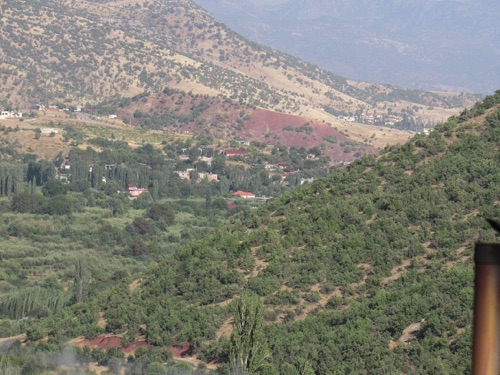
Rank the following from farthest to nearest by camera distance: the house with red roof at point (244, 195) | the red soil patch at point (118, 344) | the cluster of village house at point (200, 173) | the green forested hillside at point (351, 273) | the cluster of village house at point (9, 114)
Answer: the cluster of village house at point (9, 114), the house with red roof at point (244, 195), the cluster of village house at point (200, 173), the red soil patch at point (118, 344), the green forested hillside at point (351, 273)

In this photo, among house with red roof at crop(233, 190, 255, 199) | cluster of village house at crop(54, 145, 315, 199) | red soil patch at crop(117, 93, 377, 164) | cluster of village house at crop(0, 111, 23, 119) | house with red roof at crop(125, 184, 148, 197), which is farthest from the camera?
red soil patch at crop(117, 93, 377, 164)

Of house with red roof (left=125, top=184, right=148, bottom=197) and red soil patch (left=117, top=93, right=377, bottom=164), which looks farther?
red soil patch (left=117, top=93, right=377, bottom=164)

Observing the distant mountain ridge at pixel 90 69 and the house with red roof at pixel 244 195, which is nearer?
the house with red roof at pixel 244 195

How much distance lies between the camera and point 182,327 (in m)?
31.1

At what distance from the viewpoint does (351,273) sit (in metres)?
32.0

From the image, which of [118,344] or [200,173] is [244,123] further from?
[118,344]

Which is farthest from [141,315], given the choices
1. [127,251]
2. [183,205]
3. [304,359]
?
[183,205]

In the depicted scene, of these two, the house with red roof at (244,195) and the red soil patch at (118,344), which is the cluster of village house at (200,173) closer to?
the house with red roof at (244,195)

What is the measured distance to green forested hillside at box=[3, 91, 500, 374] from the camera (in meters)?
25.6

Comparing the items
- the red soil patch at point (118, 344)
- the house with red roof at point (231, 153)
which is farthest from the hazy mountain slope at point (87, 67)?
the red soil patch at point (118, 344)

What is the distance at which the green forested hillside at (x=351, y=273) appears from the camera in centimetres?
2561

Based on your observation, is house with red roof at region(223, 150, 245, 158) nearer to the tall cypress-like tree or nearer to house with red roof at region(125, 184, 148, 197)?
house with red roof at region(125, 184, 148, 197)

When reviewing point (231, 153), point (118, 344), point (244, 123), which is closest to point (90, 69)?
point (244, 123)

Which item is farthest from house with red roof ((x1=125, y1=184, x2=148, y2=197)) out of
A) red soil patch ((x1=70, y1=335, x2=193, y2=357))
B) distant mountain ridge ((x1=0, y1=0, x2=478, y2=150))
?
red soil patch ((x1=70, y1=335, x2=193, y2=357))
